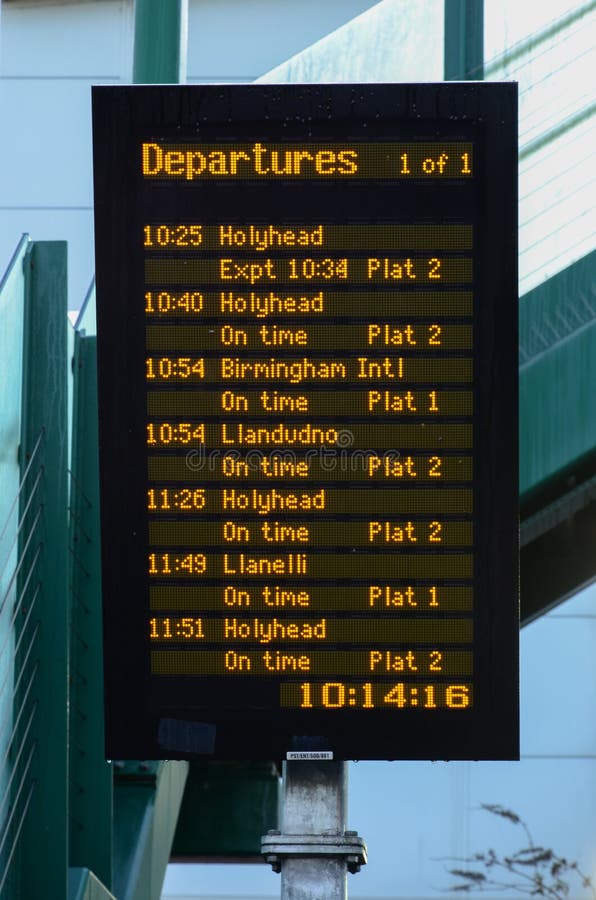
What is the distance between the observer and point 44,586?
23.4 feet

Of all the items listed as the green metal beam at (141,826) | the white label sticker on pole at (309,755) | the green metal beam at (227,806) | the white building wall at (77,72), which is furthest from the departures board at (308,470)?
the white building wall at (77,72)

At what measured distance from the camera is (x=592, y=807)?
20.0 meters

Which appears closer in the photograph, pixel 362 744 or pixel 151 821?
pixel 362 744

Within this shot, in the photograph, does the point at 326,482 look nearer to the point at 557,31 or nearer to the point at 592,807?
the point at 557,31

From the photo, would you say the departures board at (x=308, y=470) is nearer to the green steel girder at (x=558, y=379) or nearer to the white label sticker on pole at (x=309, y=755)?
the white label sticker on pole at (x=309, y=755)

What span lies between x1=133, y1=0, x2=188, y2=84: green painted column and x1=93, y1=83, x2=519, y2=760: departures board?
14.3 ft

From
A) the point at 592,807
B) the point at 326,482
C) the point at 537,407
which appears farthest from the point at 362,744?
the point at 592,807

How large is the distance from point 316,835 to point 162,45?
18.4 ft

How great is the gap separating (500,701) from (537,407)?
2445 millimetres

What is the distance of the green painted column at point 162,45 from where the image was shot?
1042 cm

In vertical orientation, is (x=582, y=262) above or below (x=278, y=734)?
above

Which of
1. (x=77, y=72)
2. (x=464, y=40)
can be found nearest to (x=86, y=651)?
(x=464, y=40)

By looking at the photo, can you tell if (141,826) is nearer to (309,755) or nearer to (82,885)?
(82,885)

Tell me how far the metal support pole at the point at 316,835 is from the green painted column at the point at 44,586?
1.11 m
